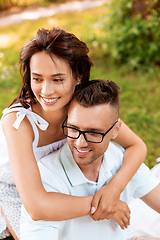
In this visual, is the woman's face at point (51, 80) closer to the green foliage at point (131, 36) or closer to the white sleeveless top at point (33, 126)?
the white sleeveless top at point (33, 126)

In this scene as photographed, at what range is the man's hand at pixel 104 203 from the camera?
192 centimetres

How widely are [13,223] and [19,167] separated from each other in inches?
36.8

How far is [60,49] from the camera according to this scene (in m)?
2.03

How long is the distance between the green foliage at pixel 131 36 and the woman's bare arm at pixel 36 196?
185 inches

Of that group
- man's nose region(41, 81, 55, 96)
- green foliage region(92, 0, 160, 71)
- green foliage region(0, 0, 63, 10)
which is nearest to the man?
man's nose region(41, 81, 55, 96)

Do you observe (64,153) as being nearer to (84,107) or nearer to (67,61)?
(84,107)

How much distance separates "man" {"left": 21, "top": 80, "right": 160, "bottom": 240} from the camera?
189 cm

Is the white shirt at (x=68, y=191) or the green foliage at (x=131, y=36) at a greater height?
the green foliage at (x=131, y=36)

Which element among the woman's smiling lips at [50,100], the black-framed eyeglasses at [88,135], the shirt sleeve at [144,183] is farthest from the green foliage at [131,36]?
the black-framed eyeglasses at [88,135]

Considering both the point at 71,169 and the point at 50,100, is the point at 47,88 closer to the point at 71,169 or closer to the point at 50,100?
the point at 50,100

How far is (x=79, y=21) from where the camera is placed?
885 cm

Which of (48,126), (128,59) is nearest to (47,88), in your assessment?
(48,126)

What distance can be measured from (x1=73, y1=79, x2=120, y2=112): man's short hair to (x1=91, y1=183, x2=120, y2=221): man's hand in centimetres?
64

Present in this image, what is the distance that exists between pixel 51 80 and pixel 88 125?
48cm
